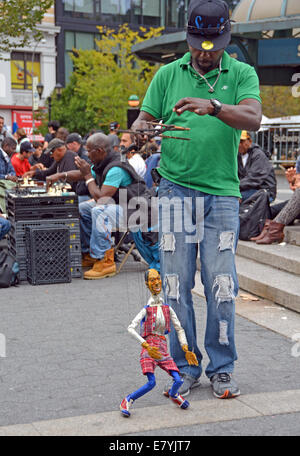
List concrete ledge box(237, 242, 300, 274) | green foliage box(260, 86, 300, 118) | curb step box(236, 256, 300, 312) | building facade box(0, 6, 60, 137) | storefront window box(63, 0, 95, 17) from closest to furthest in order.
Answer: curb step box(236, 256, 300, 312) < concrete ledge box(237, 242, 300, 274) < green foliage box(260, 86, 300, 118) < building facade box(0, 6, 60, 137) < storefront window box(63, 0, 95, 17)

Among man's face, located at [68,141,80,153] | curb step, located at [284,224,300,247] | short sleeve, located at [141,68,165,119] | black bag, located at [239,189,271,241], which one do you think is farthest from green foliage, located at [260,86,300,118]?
short sleeve, located at [141,68,165,119]

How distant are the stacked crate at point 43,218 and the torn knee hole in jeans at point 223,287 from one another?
13.2ft

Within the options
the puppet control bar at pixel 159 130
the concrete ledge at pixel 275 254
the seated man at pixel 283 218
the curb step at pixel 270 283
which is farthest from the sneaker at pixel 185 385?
the seated man at pixel 283 218

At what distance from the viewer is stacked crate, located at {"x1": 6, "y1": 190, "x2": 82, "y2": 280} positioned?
299 inches

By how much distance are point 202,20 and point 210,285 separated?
151cm

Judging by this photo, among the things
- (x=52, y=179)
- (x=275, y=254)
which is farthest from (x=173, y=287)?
(x=52, y=179)

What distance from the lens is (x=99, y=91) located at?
3366 cm

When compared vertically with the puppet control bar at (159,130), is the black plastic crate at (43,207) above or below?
below

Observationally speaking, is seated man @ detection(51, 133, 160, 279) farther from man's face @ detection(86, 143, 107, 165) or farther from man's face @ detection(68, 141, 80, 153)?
man's face @ detection(68, 141, 80, 153)

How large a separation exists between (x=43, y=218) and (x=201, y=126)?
4359 millimetres

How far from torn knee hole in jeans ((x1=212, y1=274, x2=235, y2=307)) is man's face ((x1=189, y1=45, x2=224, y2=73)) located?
47.5 inches

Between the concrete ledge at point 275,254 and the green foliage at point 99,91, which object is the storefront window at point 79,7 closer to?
the green foliage at point 99,91

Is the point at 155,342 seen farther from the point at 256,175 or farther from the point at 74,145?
the point at 74,145

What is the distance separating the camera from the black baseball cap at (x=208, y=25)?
355cm
